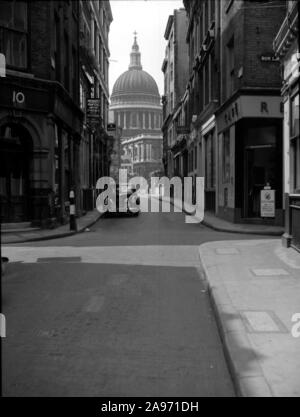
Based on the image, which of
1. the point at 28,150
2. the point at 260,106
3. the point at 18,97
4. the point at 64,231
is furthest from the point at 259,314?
the point at 260,106

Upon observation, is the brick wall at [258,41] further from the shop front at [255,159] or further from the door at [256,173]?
the door at [256,173]

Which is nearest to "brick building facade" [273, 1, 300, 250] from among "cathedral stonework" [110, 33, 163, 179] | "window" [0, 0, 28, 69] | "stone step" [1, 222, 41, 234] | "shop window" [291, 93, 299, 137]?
"shop window" [291, 93, 299, 137]

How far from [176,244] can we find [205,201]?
55.7 ft

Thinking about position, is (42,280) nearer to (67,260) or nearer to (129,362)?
(67,260)

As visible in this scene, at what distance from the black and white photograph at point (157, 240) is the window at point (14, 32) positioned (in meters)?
0.06

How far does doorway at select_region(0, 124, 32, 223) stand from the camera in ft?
60.2

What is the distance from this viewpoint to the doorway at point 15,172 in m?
18.3

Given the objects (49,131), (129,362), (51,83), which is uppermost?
(51,83)

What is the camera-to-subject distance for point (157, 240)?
16.3 m

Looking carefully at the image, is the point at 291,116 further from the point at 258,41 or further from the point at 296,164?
the point at 258,41

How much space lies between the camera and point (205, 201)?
31969mm

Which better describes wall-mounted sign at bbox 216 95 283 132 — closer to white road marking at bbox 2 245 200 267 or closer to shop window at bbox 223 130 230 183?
shop window at bbox 223 130 230 183
